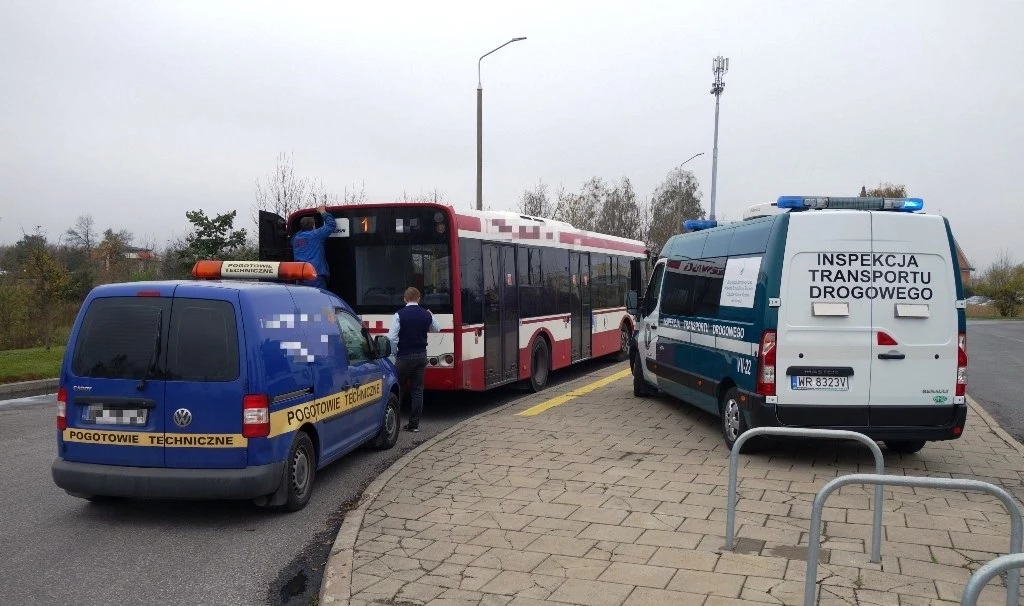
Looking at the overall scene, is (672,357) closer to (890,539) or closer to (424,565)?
(890,539)

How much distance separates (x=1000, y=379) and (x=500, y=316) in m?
11.5

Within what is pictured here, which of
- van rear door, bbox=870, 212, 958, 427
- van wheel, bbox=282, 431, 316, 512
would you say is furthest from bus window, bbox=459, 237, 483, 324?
van rear door, bbox=870, 212, 958, 427

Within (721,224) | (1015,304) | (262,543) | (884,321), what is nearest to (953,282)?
(884,321)

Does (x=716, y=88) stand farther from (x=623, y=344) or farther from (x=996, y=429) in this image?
(x=996, y=429)

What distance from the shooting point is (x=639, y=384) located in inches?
474

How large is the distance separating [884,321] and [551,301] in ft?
22.1

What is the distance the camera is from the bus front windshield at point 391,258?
1051 centimetres

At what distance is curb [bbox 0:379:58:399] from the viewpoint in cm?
1351

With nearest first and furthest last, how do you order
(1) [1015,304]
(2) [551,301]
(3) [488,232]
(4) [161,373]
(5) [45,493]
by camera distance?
(4) [161,373]
(5) [45,493]
(3) [488,232]
(2) [551,301]
(1) [1015,304]

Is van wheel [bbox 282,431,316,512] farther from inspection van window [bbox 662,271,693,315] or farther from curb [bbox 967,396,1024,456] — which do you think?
curb [bbox 967,396,1024,456]

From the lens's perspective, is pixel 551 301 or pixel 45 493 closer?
pixel 45 493

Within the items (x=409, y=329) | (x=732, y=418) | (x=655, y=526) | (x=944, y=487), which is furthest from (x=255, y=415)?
(x=732, y=418)

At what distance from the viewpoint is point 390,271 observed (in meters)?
10.7

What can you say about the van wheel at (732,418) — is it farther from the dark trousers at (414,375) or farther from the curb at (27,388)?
the curb at (27,388)
